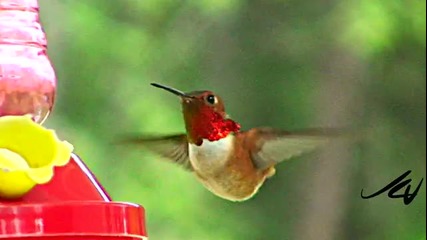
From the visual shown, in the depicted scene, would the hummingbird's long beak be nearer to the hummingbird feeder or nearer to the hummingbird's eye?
the hummingbird's eye

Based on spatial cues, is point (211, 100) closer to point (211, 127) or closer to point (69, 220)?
point (211, 127)

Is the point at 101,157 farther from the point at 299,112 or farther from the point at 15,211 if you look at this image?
the point at 15,211

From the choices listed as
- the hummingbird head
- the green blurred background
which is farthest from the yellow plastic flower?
the green blurred background

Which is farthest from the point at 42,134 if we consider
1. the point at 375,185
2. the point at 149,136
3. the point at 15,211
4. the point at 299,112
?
the point at 375,185

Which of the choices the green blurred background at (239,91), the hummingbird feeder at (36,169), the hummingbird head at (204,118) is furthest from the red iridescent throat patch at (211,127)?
the hummingbird feeder at (36,169)

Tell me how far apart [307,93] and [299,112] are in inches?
1.6

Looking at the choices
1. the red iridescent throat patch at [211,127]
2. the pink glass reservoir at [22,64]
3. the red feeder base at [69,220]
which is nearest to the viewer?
the red feeder base at [69,220]

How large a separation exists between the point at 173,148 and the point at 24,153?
79cm

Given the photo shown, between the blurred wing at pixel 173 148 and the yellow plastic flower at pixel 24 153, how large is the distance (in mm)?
774

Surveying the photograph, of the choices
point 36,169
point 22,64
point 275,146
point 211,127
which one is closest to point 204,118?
point 211,127

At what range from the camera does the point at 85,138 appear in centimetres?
170

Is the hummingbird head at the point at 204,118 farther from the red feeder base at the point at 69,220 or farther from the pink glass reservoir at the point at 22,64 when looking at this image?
the red feeder base at the point at 69,220

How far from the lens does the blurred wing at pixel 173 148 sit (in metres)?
1.52

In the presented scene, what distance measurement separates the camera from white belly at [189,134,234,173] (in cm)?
150
